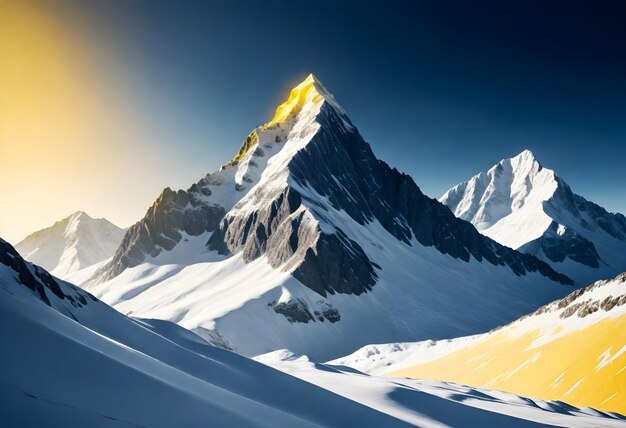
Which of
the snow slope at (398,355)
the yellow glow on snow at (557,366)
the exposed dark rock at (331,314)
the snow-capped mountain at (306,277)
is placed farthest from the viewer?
the exposed dark rock at (331,314)

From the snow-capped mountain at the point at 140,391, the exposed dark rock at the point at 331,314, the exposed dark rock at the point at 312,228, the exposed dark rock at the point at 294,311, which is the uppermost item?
the exposed dark rock at the point at 312,228

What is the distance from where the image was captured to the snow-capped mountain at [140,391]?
8977 millimetres

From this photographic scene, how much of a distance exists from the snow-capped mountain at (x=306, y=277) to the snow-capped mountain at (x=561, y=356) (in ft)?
158

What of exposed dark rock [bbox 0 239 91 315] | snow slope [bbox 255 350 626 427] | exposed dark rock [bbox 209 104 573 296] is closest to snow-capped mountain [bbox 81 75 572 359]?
exposed dark rock [bbox 209 104 573 296]

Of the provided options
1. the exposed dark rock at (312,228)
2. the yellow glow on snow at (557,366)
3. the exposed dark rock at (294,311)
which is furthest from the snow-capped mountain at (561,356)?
the exposed dark rock at (312,228)

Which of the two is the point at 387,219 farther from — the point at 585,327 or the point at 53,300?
the point at 53,300

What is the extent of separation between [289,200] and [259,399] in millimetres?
139332

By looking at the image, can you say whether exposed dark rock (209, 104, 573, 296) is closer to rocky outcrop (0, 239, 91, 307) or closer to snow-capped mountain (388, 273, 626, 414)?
snow-capped mountain (388, 273, 626, 414)

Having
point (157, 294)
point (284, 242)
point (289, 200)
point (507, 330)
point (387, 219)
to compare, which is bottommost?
point (157, 294)

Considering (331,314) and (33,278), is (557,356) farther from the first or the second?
(331,314)

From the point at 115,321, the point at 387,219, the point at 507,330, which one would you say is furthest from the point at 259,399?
the point at 387,219

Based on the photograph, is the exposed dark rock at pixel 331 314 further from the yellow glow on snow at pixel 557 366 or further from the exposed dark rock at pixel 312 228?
the yellow glow on snow at pixel 557 366

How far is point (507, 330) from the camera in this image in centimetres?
6806

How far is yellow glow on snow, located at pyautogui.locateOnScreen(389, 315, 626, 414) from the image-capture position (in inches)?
1635
